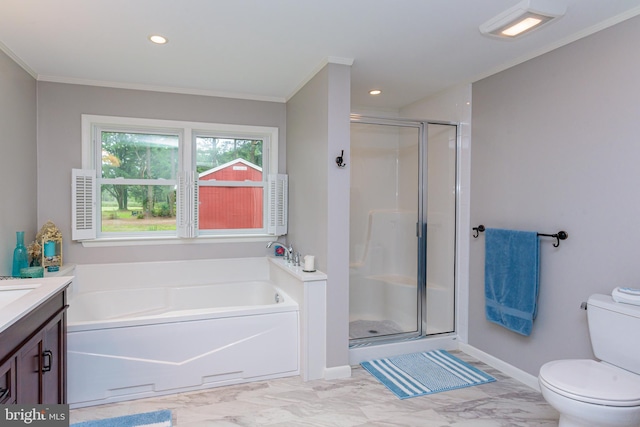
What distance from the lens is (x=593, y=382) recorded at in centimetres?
181

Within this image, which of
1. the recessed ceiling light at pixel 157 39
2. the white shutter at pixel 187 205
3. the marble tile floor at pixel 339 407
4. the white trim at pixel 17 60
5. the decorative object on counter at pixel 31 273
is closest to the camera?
the marble tile floor at pixel 339 407

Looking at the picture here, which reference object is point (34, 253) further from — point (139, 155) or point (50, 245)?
point (139, 155)

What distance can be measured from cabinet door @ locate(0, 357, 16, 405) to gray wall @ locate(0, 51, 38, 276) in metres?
1.59

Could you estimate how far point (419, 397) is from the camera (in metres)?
2.56

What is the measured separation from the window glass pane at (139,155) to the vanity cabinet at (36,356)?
175 centimetres

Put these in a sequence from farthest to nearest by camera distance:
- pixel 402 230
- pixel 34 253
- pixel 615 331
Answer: pixel 402 230 → pixel 34 253 → pixel 615 331

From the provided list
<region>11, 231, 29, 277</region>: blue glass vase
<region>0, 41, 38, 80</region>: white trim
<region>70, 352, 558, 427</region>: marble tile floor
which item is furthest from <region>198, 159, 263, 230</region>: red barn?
<region>70, 352, 558, 427</region>: marble tile floor

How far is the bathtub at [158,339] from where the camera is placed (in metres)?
2.46

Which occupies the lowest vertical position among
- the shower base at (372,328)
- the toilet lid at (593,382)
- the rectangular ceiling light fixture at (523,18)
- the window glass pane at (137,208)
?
the shower base at (372,328)

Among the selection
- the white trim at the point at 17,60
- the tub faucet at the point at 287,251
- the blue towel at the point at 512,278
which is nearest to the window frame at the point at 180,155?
the tub faucet at the point at 287,251

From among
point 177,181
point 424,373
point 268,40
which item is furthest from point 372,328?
point 268,40

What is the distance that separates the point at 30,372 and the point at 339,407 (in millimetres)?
1664

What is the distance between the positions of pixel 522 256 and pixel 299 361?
1.78 metres

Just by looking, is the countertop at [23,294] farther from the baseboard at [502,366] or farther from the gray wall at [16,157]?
the baseboard at [502,366]
